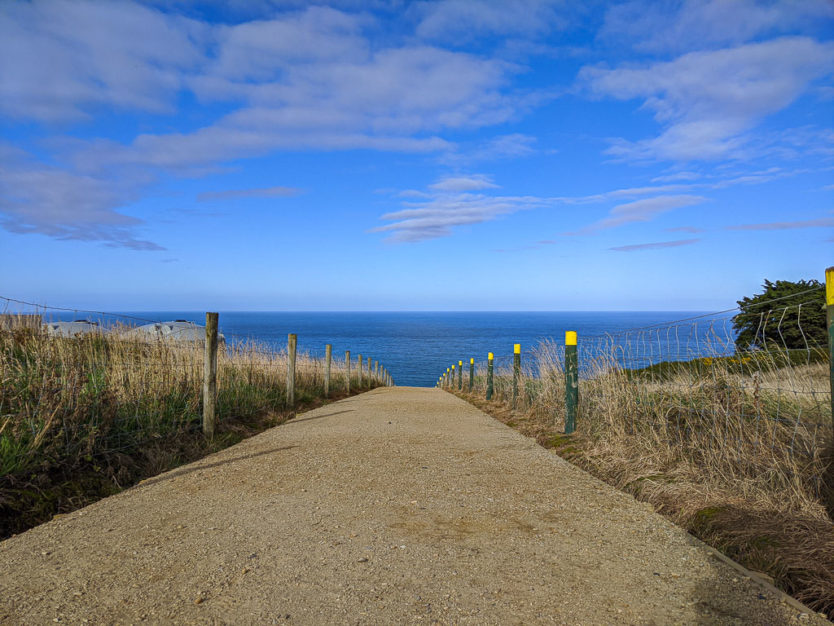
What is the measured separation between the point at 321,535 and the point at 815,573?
118 inches

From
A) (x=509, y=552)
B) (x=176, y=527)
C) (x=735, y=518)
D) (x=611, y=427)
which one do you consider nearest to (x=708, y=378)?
(x=611, y=427)

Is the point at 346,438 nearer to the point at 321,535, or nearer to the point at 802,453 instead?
the point at 321,535

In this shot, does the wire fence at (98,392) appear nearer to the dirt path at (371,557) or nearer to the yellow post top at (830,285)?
the dirt path at (371,557)

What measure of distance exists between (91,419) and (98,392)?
1.85 feet

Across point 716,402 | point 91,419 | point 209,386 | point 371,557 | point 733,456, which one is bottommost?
point 371,557

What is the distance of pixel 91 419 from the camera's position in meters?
5.73

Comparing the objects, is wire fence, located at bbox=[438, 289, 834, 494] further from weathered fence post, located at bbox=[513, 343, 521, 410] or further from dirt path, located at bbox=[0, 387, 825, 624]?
weathered fence post, located at bbox=[513, 343, 521, 410]

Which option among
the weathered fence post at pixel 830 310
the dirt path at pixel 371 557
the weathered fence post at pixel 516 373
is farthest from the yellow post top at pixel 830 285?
the weathered fence post at pixel 516 373

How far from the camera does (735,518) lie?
389 centimetres

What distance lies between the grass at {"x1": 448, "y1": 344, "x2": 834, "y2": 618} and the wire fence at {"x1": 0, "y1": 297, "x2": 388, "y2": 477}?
513cm

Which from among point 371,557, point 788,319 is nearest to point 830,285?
point 371,557

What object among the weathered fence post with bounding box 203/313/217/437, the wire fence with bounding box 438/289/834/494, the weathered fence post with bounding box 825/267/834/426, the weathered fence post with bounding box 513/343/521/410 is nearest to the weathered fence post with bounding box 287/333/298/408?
the weathered fence post with bounding box 203/313/217/437

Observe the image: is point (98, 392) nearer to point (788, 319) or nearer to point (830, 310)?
point (830, 310)

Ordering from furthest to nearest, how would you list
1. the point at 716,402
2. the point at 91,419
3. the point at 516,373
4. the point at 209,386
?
the point at 516,373 < the point at 209,386 < the point at 91,419 < the point at 716,402
